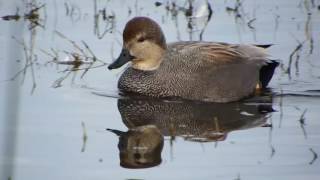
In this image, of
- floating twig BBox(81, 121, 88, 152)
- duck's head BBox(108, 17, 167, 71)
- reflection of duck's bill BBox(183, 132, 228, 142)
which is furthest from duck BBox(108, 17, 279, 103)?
floating twig BBox(81, 121, 88, 152)

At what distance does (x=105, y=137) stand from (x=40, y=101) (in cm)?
137

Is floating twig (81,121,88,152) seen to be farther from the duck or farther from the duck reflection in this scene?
the duck

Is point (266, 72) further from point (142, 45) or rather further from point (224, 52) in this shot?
point (142, 45)

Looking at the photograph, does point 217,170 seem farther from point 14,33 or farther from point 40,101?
point 14,33

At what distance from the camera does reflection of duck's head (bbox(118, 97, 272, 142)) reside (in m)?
8.89

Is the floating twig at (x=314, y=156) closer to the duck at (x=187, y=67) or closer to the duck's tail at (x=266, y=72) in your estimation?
the duck at (x=187, y=67)

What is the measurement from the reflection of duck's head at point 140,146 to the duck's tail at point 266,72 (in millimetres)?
2163

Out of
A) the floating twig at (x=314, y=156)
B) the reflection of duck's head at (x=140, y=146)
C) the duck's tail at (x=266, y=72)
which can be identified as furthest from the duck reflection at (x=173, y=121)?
the floating twig at (x=314, y=156)

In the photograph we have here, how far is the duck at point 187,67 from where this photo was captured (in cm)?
1045

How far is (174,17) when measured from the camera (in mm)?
13227

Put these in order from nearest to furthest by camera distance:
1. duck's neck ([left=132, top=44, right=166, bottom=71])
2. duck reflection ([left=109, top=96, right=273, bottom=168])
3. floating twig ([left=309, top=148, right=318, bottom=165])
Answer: floating twig ([left=309, top=148, right=318, bottom=165]) → duck reflection ([left=109, top=96, right=273, bottom=168]) → duck's neck ([left=132, top=44, right=166, bottom=71])

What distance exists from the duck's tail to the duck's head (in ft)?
3.33

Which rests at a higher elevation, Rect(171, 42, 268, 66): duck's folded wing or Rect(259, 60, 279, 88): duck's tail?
Rect(171, 42, 268, 66): duck's folded wing

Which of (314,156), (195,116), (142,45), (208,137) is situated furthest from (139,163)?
(142,45)
